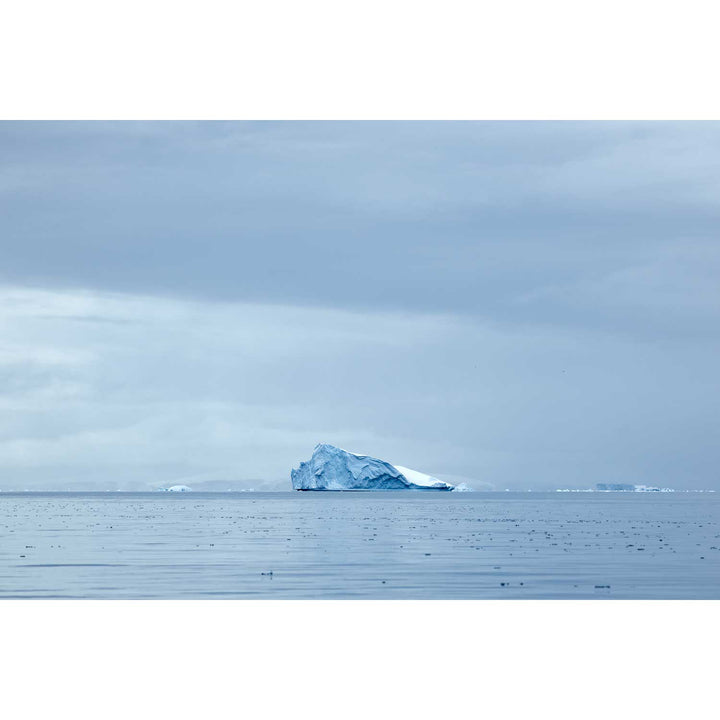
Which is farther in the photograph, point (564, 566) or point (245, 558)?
point (245, 558)

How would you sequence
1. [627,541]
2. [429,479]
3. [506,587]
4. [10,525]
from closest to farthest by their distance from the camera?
[506,587]
[627,541]
[10,525]
[429,479]

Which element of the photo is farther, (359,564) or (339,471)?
(339,471)

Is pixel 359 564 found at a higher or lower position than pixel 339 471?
lower

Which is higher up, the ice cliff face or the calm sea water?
the ice cliff face

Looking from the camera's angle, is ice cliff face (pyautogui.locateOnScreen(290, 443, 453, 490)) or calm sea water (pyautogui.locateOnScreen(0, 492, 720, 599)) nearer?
calm sea water (pyautogui.locateOnScreen(0, 492, 720, 599))

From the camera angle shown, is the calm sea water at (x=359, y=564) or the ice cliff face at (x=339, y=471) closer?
the calm sea water at (x=359, y=564)

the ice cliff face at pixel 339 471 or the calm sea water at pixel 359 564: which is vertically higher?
the ice cliff face at pixel 339 471
